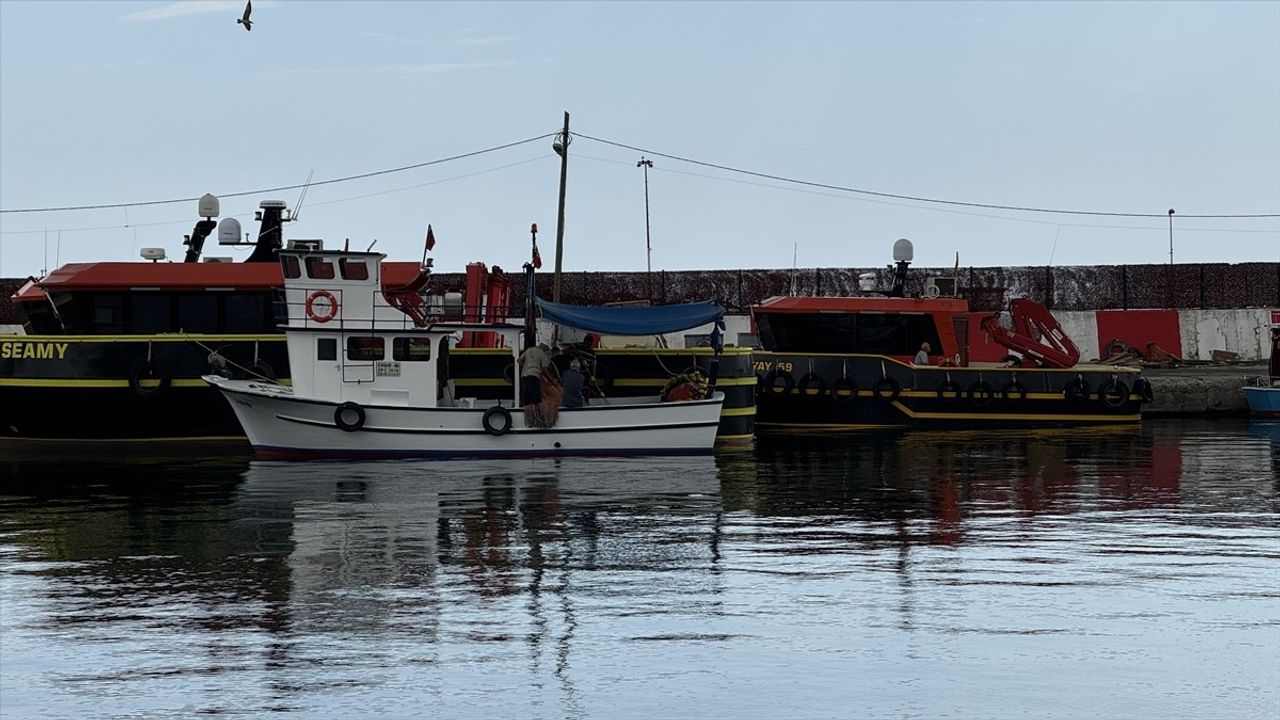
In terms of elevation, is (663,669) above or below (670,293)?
below

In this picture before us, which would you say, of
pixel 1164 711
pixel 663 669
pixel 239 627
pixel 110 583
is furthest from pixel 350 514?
pixel 1164 711

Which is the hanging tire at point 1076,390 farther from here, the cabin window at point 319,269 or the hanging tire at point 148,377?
the hanging tire at point 148,377

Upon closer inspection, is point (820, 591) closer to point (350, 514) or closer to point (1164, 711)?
point (1164, 711)

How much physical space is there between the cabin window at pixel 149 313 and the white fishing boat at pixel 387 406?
3417mm

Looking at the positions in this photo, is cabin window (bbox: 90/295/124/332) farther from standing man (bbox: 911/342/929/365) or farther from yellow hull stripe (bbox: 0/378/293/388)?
standing man (bbox: 911/342/929/365)

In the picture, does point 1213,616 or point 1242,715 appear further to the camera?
point 1213,616

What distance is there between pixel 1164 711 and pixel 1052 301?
48769 mm

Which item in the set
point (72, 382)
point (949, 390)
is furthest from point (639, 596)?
point (949, 390)

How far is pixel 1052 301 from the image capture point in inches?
2228

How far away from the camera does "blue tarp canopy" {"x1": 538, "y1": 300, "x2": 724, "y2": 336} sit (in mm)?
28188

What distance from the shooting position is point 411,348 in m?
26.6

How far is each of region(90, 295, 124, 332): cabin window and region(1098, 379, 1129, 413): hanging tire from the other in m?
21.3

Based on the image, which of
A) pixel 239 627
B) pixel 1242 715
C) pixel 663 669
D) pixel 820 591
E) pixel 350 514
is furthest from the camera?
pixel 350 514

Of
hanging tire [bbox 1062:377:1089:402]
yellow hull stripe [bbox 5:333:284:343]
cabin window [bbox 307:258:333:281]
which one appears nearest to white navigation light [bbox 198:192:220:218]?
yellow hull stripe [bbox 5:333:284:343]
